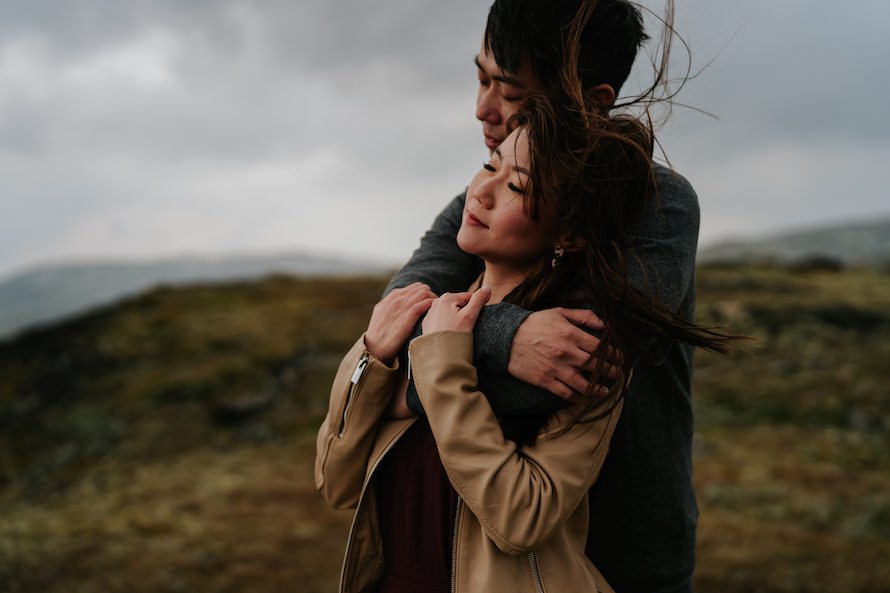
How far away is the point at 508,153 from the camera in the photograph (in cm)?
277

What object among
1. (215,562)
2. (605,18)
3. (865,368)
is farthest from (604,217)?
(865,368)

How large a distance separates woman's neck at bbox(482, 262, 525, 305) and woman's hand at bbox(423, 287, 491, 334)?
0.18 m

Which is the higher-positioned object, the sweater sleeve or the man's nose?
the man's nose

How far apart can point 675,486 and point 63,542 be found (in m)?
13.1

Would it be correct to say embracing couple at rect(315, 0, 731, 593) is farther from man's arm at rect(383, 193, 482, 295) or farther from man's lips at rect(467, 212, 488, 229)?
man's arm at rect(383, 193, 482, 295)

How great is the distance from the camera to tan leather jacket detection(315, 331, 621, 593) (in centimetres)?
240

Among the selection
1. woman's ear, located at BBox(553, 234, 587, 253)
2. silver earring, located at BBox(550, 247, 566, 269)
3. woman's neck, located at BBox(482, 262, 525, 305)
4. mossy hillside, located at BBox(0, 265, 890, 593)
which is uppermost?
woman's ear, located at BBox(553, 234, 587, 253)

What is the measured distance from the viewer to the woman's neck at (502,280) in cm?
292

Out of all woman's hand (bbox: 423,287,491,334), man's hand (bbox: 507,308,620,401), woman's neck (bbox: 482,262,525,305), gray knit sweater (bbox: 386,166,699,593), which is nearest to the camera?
man's hand (bbox: 507,308,620,401)

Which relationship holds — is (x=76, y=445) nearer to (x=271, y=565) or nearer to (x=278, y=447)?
(x=278, y=447)

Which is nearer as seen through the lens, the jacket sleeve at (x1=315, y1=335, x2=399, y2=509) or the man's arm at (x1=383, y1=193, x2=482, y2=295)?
the jacket sleeve at (x1=315, y1=335, x2=399, y2=509)

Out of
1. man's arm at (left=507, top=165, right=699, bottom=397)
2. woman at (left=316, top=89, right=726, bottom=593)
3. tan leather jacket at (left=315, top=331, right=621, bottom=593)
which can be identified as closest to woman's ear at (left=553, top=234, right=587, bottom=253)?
woman at (left=316, top=89, right=726, bottom=593)

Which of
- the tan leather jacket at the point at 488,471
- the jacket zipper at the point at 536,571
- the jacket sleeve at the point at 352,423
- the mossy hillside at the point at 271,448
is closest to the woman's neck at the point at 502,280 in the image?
the tan leather jacket at the point at 488,471

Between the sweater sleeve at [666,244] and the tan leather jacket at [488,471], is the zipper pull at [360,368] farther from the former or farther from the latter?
the sweater sleeve at [666,244]
